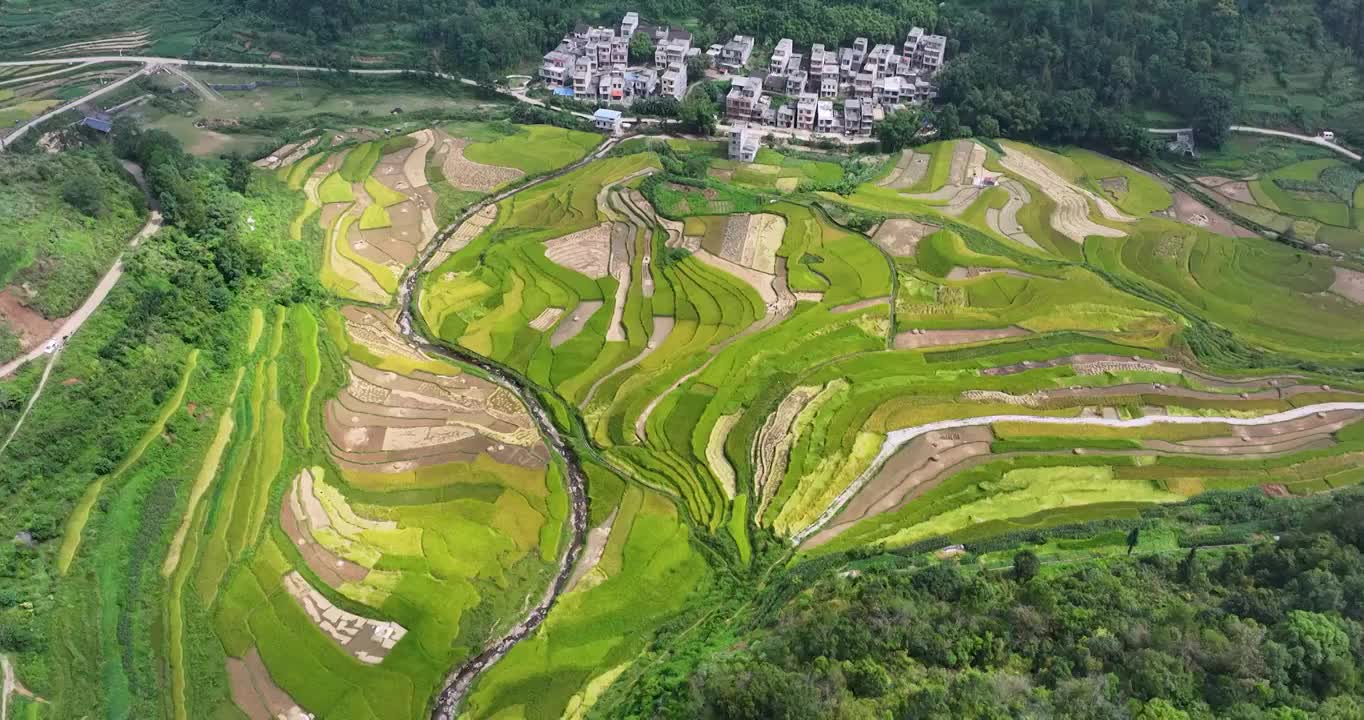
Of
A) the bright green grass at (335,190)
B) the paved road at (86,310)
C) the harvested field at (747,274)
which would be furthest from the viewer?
the bright green grass at (335,190)

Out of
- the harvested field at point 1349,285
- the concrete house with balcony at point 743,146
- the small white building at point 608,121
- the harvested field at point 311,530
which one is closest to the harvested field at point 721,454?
the harvested field at point 311,530

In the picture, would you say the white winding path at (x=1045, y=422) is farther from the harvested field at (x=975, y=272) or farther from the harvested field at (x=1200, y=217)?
the harvested field at (x=1200, y=217)

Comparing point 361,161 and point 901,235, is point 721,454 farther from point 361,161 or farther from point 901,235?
point 361,161

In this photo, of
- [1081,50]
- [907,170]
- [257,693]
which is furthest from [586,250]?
[1081,50]

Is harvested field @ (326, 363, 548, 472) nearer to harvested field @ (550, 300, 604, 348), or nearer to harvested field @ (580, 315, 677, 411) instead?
harvested field @ (580, 315, 677, 411)

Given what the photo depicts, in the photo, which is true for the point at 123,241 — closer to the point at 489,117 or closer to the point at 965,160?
the point at 489,117

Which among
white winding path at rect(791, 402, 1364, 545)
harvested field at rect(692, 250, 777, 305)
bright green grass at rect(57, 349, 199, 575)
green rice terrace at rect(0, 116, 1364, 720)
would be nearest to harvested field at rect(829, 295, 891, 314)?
green rice terrace at rect(0, 116, 1364, 720)
